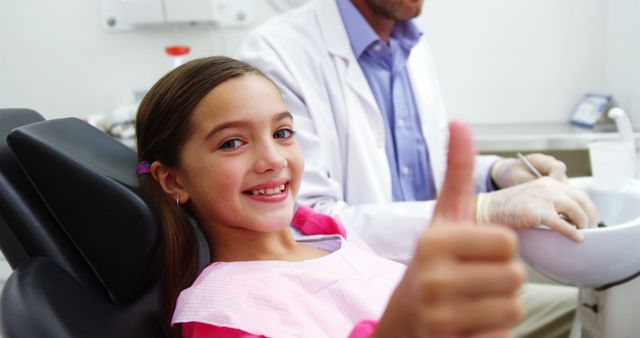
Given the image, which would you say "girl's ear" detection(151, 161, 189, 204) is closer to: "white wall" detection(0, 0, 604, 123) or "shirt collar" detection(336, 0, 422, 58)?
"shirt collar" detection(336, 0, 422, 58)

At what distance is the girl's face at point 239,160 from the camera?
2.67 feet

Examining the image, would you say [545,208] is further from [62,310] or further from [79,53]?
[79,53]

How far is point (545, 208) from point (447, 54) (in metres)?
1.08

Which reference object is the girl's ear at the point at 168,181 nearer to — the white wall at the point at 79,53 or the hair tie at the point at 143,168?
the hair tie at the point at 143,168

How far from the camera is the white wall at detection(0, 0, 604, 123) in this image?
71.2 inches

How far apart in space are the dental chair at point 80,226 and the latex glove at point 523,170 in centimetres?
80

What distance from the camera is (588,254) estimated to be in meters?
0.85

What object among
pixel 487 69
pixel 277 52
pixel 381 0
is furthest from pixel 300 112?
pixel 487 69

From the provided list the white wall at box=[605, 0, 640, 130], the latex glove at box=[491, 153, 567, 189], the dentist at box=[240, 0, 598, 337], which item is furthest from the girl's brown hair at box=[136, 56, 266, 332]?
the white wall at box=[605, 0, 640, 130]

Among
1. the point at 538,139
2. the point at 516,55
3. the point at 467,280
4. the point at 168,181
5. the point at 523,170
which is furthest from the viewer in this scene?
the point at 516,55

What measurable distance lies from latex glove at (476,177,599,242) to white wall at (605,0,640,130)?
824 mm

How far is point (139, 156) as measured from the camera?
3.01 ft

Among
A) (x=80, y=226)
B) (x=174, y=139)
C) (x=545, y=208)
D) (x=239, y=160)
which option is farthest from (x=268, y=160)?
(x=545, y=208)

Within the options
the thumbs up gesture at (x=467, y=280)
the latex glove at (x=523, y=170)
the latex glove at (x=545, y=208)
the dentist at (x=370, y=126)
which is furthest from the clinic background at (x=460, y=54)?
→ the thumbs up gesture at (x=467, y=280)
